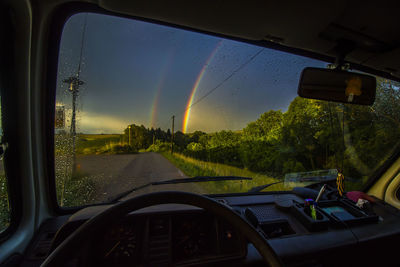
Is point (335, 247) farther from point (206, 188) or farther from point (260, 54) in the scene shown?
point (260, 54)

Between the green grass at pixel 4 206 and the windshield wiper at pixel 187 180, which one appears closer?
the green grass at pixel 4 206

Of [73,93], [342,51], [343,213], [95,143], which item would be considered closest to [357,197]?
[343,213]

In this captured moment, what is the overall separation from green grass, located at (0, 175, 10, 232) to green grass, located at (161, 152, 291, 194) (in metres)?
1.47

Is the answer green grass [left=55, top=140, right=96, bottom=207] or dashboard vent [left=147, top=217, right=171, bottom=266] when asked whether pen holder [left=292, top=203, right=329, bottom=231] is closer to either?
dashboard vent [left=147, top=217, right=171, bottom=266]

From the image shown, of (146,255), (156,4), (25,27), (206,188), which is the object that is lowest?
(146,255)

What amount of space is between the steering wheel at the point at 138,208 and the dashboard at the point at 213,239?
21 centimetres

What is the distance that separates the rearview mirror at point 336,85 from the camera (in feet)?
6.88

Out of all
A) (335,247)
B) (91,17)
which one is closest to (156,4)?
(91,17)

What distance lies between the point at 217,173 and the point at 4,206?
2.12m

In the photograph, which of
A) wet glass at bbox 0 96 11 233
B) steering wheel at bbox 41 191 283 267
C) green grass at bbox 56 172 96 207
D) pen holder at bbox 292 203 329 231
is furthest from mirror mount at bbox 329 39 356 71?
wet glass at bbox 0 96 11 233

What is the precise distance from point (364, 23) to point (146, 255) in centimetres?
281

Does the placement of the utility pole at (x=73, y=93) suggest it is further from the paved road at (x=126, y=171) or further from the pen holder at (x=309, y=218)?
the pen holder at (x=309, y=218)

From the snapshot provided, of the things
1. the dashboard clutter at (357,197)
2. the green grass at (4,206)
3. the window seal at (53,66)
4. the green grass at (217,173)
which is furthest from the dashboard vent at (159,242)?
the dashboard clutter at (357,197)

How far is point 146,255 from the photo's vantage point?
1.46 meters
